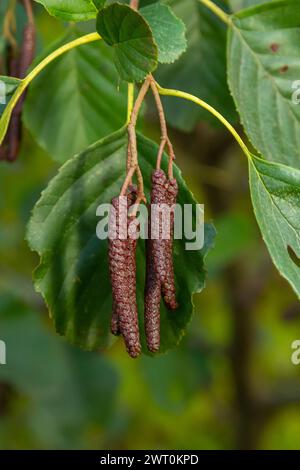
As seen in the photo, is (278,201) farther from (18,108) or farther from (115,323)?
(18,108)

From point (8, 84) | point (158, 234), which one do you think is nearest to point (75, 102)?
point (8, 84)

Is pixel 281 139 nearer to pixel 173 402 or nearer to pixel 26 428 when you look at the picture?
pixel 173 402

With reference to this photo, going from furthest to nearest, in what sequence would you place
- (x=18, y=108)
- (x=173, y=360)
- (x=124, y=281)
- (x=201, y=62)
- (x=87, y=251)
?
(x=173, y=360)
(x=201, y=62)
(x=18, y=108)
(x=87, y=251)
(x=124, y=281)

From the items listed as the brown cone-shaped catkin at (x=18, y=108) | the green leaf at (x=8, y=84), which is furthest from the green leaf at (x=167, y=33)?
the brown cone-shaped catkin at (x=18, y=108)

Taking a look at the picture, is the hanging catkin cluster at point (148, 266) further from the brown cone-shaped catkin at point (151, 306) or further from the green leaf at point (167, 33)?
the green leaf at point (167, 33)
